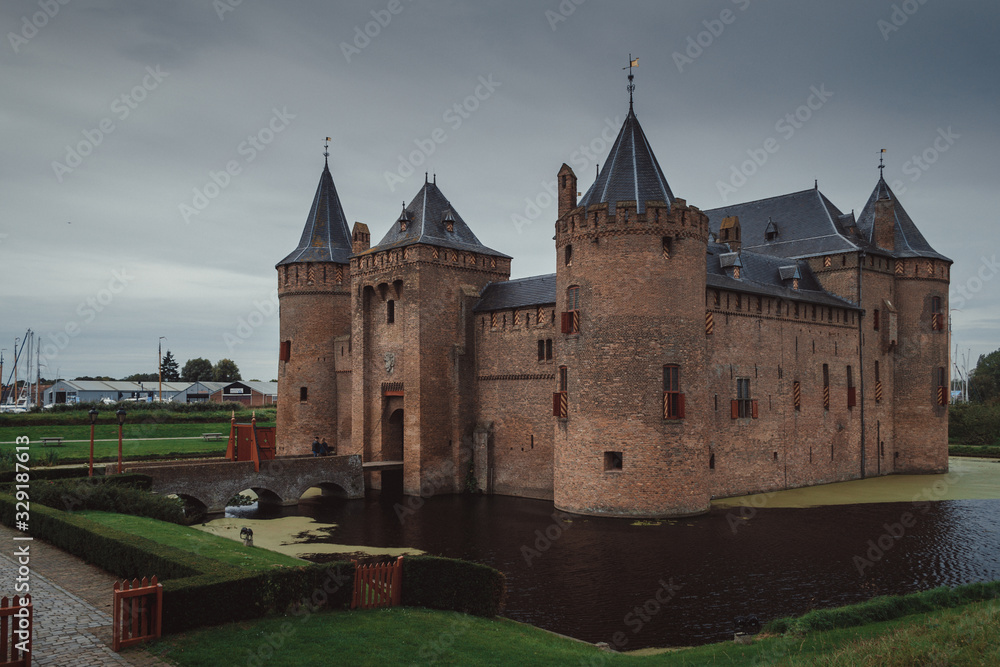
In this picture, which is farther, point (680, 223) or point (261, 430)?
point (261, 430)

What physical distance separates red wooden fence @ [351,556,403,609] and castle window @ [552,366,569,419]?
42.9 ft

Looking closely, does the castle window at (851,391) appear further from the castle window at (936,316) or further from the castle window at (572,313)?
the castle window at (572,313)

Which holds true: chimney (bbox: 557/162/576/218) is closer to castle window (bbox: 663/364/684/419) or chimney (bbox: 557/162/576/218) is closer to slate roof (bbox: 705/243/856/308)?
slate roof (bbox: 705/243/856/308)

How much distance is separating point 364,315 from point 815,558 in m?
19.8

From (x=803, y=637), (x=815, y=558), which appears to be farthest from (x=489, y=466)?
(x=803, y=637)

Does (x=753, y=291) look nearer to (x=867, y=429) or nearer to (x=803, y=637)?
(x=867, y=429)

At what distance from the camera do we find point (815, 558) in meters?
17.7

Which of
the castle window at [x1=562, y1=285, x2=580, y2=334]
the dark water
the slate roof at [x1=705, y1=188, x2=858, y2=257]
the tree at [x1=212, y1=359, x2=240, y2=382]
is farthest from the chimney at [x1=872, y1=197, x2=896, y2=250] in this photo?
the tree at [x1=212, y1=359, x2=240, y2=382]

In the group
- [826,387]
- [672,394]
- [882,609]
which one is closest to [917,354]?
[826,387]

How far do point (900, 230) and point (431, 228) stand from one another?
2194cm

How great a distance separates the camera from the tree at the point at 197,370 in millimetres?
98000

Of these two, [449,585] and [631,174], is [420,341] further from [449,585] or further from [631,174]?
[449,585]

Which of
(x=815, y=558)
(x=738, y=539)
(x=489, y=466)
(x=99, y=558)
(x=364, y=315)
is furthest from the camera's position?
(x=364, y=315)

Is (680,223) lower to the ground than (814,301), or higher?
higher
